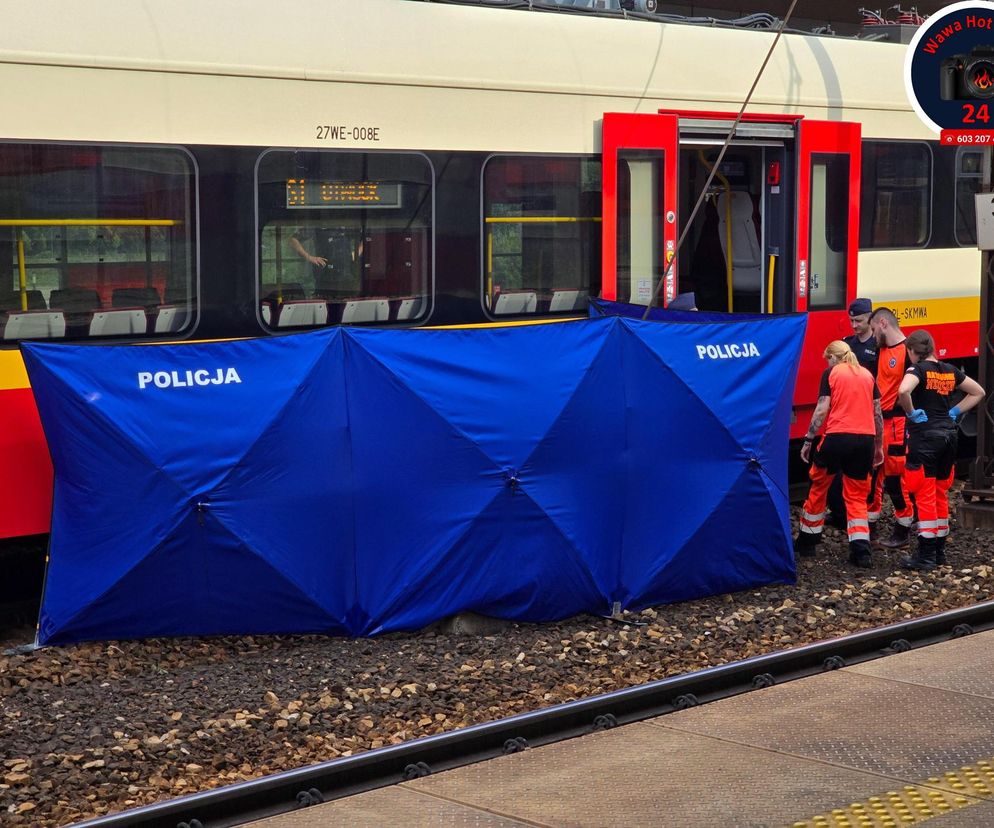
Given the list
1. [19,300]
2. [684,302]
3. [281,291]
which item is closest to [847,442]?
[684,302]

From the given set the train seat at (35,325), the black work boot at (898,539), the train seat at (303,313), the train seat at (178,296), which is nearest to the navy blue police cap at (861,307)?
the black work boot at (898,539)

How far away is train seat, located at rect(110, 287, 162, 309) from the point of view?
860 centimetres

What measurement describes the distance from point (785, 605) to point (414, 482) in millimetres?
2366

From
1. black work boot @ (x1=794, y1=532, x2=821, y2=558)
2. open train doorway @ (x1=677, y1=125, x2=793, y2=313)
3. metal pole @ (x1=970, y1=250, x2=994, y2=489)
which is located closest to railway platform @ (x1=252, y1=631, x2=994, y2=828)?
black work boot @ (x1=794, y1=532, x2=821, y2=558)

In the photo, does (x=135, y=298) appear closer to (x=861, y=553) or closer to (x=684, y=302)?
(x=684, y=302)

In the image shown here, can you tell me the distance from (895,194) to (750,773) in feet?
26.6

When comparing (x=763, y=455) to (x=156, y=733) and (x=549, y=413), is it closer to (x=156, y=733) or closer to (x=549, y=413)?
(x=549, y=413)

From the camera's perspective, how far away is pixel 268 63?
29.9 ft

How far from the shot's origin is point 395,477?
26.9ft

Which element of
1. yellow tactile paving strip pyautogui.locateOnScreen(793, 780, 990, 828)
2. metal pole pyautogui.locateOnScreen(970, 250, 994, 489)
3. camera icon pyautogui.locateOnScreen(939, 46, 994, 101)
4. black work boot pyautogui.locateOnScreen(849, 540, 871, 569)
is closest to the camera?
yellow tactile paving strip pyautogui.locateOnScreen(793, 780, 990, 828)

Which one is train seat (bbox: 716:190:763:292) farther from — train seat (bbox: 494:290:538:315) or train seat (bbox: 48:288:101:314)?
train seat (bbox: 48:288:101:314)

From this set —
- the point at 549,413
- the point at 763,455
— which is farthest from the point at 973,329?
the point at 549,413

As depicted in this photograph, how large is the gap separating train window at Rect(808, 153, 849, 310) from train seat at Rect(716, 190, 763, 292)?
448mm

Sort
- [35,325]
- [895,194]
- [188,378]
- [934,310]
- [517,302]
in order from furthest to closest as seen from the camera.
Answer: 1. [934,310]
2. [895,194]
3. [517,302]
4. [35,325]
5. [188,378]
